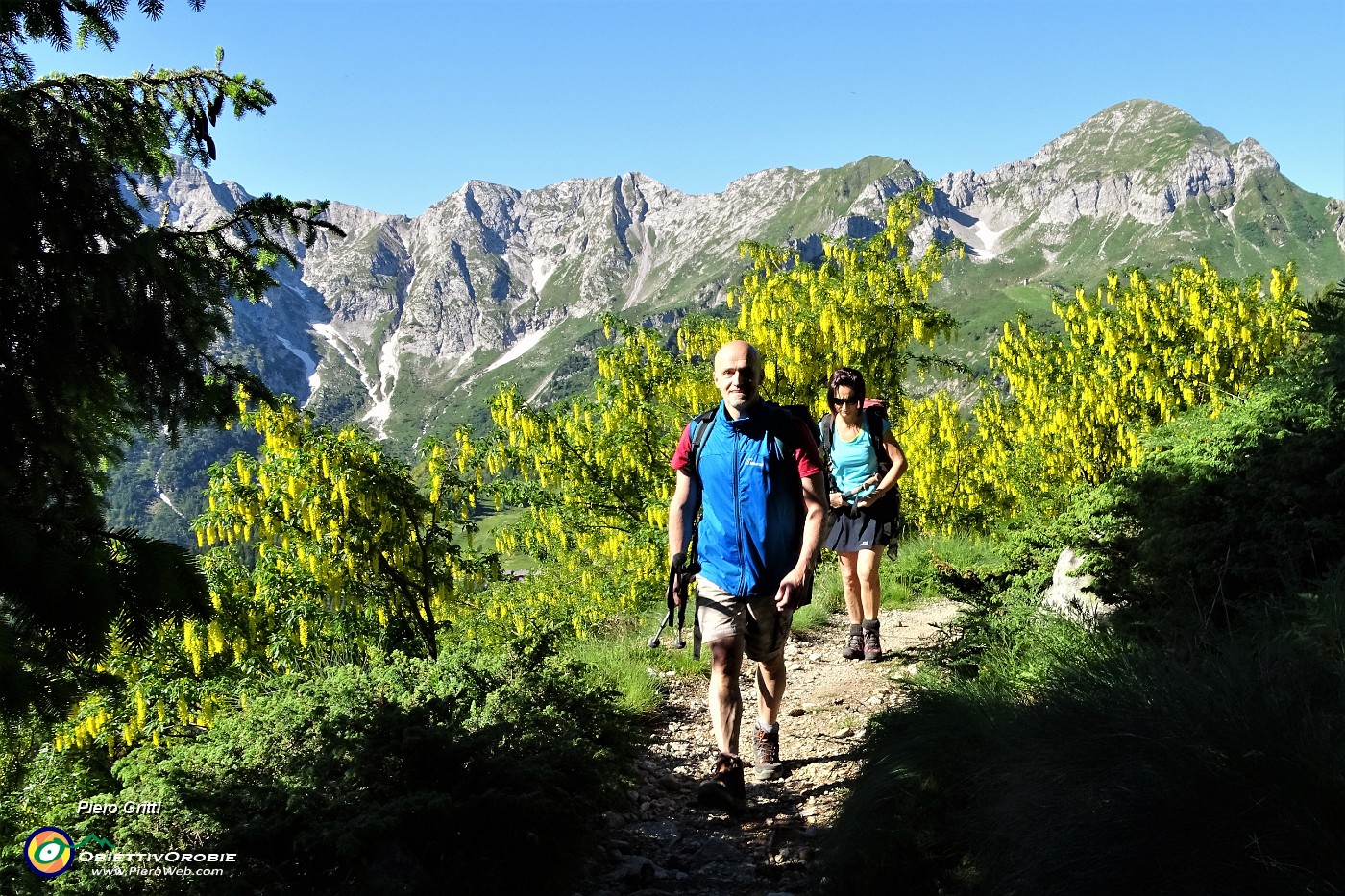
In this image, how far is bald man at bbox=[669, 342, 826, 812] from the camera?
14.9 feet

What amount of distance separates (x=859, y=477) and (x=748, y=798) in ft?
9.19

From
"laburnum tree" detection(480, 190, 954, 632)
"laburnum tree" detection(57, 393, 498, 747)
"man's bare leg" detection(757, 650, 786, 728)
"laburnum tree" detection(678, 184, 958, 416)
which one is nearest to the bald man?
"man's bare leg" detection(757, 650, 786, 728)

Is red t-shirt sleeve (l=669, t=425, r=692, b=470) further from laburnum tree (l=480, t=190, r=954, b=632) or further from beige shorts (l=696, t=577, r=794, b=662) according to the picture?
laburnum tree (l=480, t=190, r=954, b=632)

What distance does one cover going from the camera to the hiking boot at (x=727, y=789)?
182 inches

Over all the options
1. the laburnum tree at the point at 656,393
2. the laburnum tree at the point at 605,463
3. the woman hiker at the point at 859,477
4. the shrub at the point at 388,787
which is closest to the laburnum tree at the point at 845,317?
Answer: the laburnum tree at the point at 656,393

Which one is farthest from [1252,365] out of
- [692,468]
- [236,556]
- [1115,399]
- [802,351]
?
[236,556]

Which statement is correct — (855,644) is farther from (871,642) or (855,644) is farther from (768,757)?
(768,757)

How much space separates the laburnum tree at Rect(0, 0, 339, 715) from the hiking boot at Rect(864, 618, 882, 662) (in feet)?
16.5

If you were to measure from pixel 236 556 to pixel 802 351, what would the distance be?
28.0ft

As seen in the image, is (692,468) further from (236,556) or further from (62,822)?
(236,556)

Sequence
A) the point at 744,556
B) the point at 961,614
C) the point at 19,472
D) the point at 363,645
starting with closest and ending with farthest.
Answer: the point at 19,472, the point at 744,556, the point at 961,614, the point at 363,645

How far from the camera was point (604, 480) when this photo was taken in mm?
13938

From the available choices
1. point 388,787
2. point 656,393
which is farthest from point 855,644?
point 656,393

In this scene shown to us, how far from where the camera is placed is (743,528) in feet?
14.9
